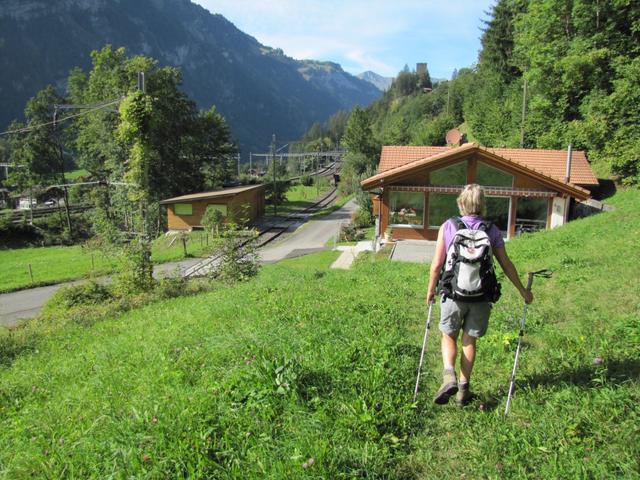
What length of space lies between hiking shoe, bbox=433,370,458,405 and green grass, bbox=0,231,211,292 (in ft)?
60.5

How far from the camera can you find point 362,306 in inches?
279

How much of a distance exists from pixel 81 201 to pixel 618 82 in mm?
57233

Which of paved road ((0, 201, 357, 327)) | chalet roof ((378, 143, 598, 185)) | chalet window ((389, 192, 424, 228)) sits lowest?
paved road ((0, 201, 357, 327))

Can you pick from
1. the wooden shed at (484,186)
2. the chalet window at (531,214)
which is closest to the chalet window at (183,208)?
the wooden shed at (484,186)

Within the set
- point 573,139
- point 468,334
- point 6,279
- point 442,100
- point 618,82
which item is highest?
point 442,100

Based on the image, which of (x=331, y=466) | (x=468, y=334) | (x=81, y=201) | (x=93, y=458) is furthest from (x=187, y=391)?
(x=81, y=201)

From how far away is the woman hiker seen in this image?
12.6 feet

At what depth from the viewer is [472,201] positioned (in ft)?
12.8

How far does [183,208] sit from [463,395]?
36782mm

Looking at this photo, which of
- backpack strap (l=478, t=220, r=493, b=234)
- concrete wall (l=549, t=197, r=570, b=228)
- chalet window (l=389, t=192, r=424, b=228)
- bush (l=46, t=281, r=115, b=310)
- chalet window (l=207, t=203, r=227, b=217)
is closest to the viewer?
backpack strap (l=478, t=220, r=493, b=234)

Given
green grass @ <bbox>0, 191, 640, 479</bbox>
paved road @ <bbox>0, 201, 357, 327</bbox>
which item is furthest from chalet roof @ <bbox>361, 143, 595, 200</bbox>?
green grass @ <bbox>0, 191, 640, 479</bbox>

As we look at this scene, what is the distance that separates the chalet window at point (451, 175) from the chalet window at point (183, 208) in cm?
2355

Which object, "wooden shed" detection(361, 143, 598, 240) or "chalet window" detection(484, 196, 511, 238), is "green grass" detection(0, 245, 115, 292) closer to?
"wooden shed" detection(361, 143, 598, 240)

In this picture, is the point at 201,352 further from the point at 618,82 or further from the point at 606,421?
the point at 618,82
